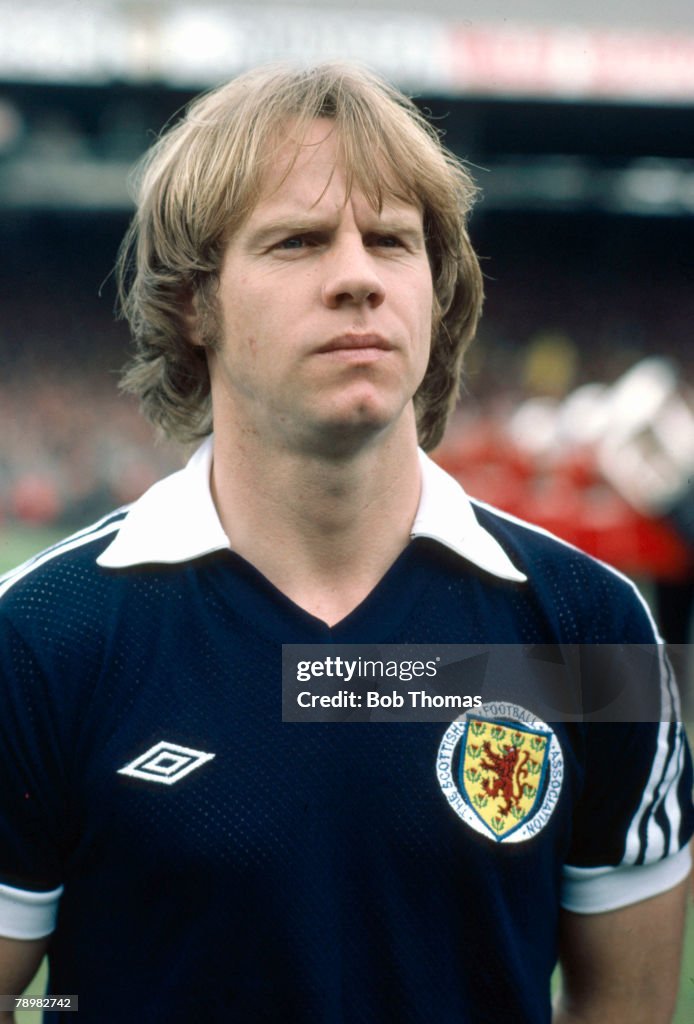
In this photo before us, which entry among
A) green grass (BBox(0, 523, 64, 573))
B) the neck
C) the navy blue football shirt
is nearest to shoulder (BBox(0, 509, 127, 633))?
the navy blue football shirt

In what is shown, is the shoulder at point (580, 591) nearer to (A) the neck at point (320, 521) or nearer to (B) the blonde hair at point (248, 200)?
(A) the neck at point (320, 521)

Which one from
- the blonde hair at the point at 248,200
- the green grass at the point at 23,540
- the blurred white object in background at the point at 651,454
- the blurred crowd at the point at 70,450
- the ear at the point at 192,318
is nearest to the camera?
the blonde hair at the point at 248,200

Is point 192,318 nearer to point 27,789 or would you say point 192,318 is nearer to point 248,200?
point 248,200

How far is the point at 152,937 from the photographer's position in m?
1.15

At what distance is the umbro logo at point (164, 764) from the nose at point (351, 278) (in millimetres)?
489

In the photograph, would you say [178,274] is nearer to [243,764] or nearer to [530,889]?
[243,764]

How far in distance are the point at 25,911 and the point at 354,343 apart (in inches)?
27.5

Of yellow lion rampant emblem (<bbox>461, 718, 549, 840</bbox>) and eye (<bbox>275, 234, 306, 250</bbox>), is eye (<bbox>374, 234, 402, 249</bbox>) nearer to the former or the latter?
eye (<bbox>275, 234, 306, 250</bbox>)

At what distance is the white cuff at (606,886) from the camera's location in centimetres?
127

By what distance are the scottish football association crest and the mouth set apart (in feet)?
1.38

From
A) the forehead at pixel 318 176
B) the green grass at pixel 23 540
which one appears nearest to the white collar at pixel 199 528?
the forehead at pixel 318 176

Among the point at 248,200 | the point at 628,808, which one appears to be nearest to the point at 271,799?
the point at 628,808

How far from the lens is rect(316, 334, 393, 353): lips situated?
3.81 feet

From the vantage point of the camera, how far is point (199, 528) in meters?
1.25
